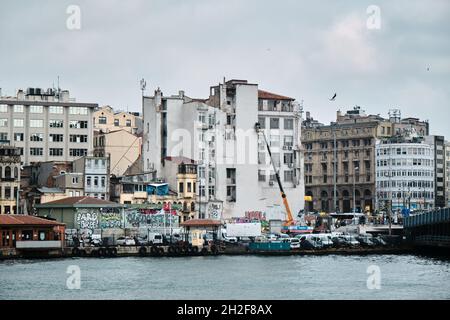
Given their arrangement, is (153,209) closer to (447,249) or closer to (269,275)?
(447,249)

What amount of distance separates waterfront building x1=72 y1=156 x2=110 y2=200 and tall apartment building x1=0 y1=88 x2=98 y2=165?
16938 millimetres

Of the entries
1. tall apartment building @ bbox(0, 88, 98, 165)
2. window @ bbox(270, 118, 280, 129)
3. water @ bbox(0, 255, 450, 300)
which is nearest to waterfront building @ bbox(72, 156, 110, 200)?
tall apartment building @ bbox(0, 88, 98, 165)

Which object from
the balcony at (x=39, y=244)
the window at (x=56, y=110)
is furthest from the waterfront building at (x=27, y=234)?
the window at (x=56, y=110)

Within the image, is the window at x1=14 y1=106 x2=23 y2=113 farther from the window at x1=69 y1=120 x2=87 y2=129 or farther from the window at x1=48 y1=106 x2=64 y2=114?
the window at x1=69 y1=120 x2=87 y2=129

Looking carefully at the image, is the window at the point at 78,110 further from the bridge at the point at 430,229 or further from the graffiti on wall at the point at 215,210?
the bridge at the point at 430,229

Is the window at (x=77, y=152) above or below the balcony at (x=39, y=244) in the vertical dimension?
above

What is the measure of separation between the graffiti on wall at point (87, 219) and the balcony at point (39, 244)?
12.3m

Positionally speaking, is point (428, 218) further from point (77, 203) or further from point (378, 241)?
point (77, 203)

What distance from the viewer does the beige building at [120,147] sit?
170750mm

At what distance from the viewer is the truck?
146500 millimetres

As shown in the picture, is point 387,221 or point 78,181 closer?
point 78,181
